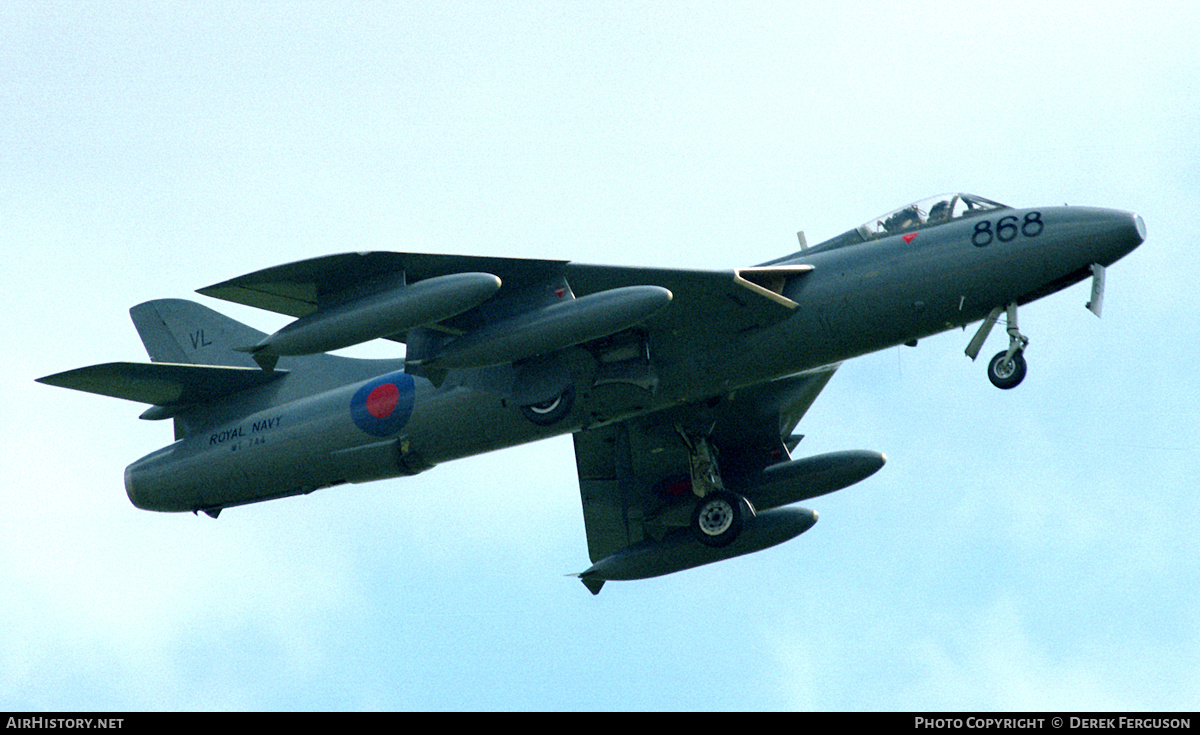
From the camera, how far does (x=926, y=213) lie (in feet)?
57.6

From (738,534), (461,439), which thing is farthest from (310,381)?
(738,534)

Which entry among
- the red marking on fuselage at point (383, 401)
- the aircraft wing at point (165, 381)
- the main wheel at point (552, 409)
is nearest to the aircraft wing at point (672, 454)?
the main wheel at point (552, 409)

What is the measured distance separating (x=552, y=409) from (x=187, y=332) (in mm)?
8266

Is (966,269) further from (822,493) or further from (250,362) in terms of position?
(250,362)

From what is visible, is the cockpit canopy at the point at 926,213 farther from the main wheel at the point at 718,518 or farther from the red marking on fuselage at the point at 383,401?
the red marking on fuselage at the point at 383,401

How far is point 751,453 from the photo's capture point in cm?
2211

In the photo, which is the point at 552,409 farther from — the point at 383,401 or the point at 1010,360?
the point at 1010,360

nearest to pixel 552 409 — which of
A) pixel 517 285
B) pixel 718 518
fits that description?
pixel 517 285

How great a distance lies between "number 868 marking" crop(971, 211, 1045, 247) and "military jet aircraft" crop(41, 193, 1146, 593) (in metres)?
0.03

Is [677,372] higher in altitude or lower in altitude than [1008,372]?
higher

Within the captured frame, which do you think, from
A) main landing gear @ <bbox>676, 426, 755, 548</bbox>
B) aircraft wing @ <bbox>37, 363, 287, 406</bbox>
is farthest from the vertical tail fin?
main landing gear @ <bbox>676, 426, 755, 548</bbox>

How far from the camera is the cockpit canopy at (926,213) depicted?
57.2 ft

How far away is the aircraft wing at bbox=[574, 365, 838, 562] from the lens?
70.5ft

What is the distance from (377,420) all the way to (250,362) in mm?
3913
